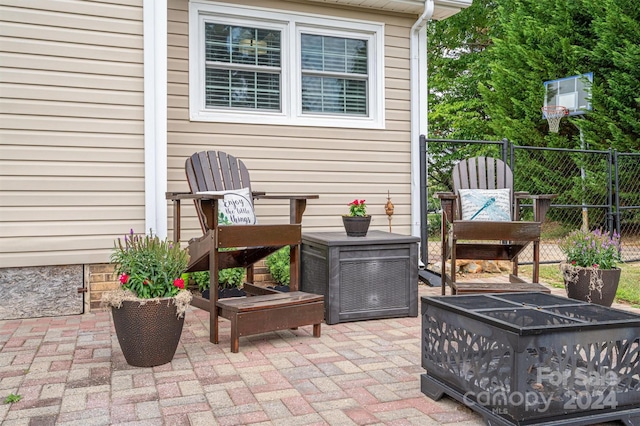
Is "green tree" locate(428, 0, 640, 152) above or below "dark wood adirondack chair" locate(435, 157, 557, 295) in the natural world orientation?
above

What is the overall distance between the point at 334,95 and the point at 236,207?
1930 millimetres

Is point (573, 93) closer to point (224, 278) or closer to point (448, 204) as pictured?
point (448, 204)

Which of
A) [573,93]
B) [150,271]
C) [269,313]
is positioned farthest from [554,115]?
[150,271]

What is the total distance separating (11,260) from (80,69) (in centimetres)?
140

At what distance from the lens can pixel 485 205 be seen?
14.3 ft

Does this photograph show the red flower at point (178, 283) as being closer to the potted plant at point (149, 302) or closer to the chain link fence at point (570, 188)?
the potted plant at point (149, 302)

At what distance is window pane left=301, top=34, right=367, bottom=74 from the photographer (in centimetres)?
505

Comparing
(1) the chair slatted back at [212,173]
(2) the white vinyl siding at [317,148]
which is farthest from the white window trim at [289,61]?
(1) the chair slatted back at [212,173]

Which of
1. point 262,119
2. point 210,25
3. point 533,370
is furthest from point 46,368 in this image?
point 210,25

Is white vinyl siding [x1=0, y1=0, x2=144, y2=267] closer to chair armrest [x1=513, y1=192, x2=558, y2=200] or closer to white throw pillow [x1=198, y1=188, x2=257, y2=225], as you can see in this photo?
white throw pillow [x1=198, y1=188, x2=257, y2=225]

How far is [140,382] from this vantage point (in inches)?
97.0

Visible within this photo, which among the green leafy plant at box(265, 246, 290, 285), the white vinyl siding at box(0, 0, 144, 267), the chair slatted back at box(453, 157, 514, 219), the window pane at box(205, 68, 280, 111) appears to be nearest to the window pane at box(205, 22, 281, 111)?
the window pane at box(205, 68, 280, 111)

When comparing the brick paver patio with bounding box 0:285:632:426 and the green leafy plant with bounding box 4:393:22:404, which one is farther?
the green leafy plant with bounding box 4:393:22:404

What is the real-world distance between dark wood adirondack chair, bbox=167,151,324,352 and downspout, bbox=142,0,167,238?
14.5 inches
